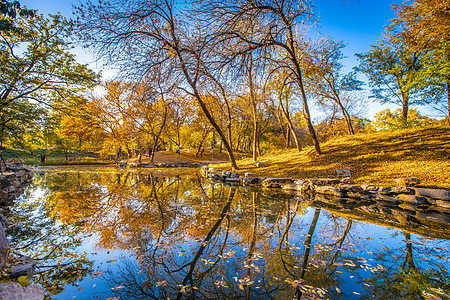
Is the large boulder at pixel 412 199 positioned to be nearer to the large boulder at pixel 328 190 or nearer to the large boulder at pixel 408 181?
the large boulder at pixel 408 181

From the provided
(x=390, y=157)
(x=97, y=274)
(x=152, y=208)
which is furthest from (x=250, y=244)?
(x=390, y=157)

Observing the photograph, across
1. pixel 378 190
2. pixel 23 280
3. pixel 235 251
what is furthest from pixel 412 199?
pixel 23 280

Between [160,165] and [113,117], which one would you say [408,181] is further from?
[113,117]

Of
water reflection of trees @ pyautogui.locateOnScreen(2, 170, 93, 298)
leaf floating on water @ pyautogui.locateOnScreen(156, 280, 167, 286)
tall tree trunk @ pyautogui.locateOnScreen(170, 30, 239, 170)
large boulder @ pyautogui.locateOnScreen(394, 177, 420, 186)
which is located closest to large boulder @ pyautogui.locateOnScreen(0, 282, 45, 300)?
water reflection of trees @ pyautogui.locateOnScreen(2, 170, 93, 298)

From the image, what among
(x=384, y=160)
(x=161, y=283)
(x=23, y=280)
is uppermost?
(x=384, y=160)

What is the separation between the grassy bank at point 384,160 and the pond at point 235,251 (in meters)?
2.62

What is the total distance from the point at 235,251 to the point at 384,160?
949cm

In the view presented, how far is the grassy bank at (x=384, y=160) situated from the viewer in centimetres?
750

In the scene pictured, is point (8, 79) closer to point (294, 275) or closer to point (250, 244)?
point (250, 244)

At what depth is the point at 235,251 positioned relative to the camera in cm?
334

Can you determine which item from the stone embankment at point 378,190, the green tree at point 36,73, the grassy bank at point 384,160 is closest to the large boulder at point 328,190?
the stone embankment at point 378,190

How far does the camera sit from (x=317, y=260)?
3066 millimetres

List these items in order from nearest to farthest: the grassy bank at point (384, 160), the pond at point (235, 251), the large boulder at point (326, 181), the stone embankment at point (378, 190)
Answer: the pond at point (235, 251) → the stone embankment at point (378, 190) → the grassy bank at point (384, 160) → the large boulder at point (326, 181)

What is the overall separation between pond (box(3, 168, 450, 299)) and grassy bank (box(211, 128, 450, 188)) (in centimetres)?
262
